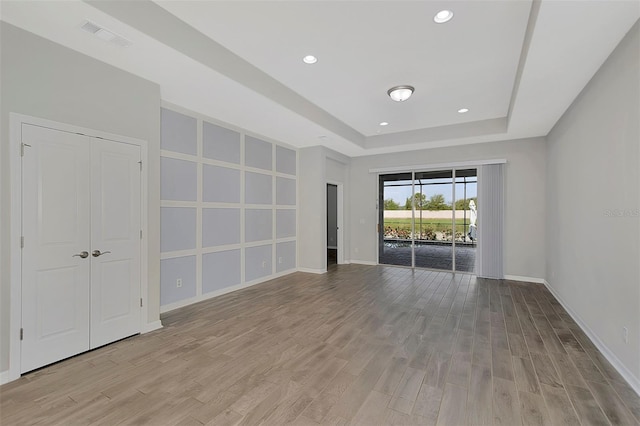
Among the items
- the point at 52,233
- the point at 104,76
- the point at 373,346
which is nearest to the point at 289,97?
the point at 104,76

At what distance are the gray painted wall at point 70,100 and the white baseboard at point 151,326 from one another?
0.06 m

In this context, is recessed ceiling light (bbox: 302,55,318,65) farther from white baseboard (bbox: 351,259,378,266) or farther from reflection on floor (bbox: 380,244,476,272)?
white baseboard (bbox: 351,259,378,266)

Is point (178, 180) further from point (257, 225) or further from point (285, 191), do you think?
point (285, 191)

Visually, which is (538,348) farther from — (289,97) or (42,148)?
(42,148)

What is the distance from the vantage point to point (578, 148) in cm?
366

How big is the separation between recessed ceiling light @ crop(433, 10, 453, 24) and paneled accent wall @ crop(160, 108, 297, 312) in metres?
3.50

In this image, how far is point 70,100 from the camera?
9.00 ft

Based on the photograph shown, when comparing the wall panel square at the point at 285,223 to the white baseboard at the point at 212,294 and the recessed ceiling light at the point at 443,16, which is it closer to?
the white baseboard at the point at 212,294

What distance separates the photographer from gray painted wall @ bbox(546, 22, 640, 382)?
7.64ft

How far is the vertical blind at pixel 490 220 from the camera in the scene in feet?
19.8

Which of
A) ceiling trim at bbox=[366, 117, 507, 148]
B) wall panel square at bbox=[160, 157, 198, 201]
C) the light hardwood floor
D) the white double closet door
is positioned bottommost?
the light hardwood floor

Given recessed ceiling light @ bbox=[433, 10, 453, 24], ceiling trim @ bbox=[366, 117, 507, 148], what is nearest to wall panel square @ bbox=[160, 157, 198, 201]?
recessed ceiling light @ bbox=[433, 10, 453, 24]

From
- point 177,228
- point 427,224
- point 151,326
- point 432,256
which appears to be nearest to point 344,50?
point 177,228

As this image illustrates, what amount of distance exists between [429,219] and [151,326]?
20.0 ft
